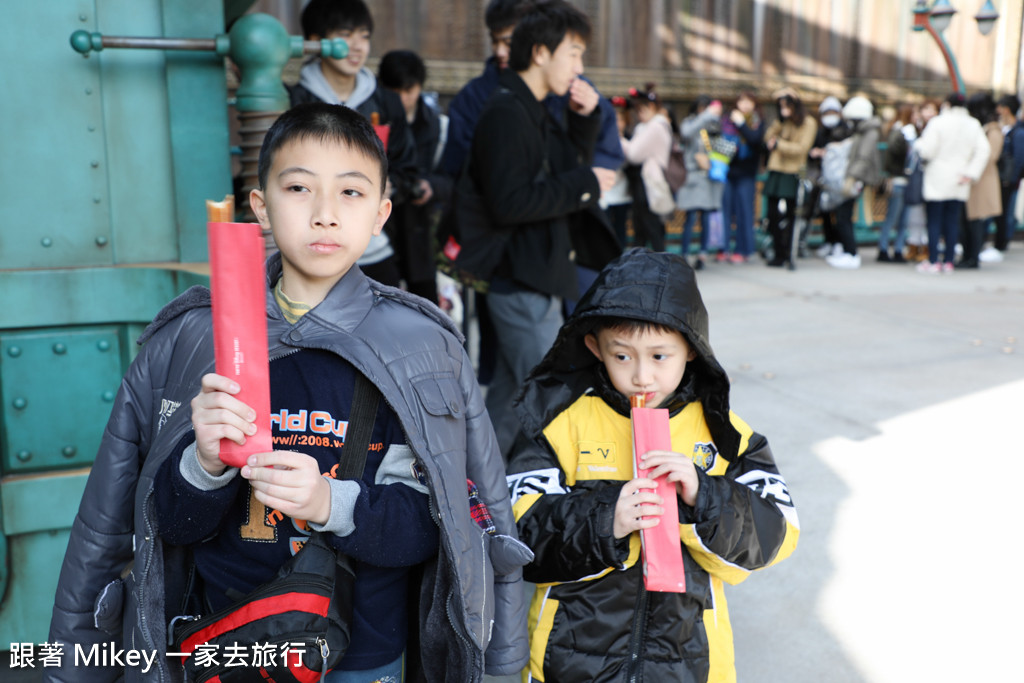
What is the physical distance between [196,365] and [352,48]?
8.95 ft

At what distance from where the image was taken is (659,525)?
1.75 m

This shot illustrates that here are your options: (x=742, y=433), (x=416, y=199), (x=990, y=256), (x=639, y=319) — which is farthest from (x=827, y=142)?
(x=639, y=319)

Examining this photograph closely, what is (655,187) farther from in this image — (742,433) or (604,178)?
(742,433)

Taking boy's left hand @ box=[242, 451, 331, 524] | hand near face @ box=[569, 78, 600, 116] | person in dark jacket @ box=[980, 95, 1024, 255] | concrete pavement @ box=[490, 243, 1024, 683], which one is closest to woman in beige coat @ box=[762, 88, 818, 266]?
concrete pavement @ box=[490, 243, 1024, 683]

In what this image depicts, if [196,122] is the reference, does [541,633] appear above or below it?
below

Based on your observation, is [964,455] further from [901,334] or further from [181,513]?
A: [181,513]

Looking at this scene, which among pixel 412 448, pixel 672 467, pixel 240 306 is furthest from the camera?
pixel 672 467

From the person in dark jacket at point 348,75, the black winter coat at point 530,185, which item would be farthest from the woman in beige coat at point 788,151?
the black winter coat at point 530,185

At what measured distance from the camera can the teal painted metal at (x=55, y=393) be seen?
92.0 inches

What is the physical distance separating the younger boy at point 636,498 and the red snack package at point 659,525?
0.02m

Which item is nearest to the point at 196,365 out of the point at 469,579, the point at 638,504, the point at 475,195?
the point at 469,579

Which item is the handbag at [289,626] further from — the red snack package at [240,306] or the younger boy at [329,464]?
the red snack package at [240,306]

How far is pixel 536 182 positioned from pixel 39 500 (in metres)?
1.86

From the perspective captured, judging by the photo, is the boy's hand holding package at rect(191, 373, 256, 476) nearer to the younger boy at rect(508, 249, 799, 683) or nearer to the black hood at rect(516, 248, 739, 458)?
the younger boy at rect(508, 249, 799, 683)
